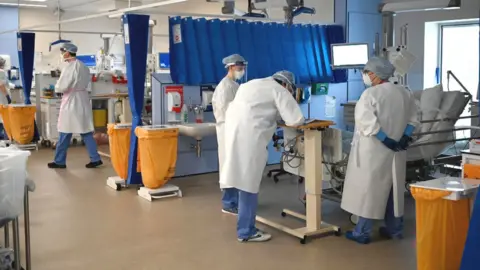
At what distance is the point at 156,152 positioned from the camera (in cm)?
546

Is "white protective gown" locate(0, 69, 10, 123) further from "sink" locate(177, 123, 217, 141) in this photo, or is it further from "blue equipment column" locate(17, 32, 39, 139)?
"sink" locate(177, 123, 217, 141)

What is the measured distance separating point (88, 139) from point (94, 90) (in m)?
2.04

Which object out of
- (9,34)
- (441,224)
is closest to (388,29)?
(441,224)

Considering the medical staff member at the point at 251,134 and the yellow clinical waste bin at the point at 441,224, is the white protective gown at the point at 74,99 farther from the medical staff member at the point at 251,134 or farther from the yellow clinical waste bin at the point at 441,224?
the yellow clinical waste bin at the point at 441,224

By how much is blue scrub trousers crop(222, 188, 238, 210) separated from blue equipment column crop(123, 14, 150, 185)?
1.26 meters

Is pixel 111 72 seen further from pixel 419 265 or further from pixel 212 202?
pixel 419 265

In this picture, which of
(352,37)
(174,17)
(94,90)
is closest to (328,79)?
(352,37)

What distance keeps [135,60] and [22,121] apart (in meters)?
3.68

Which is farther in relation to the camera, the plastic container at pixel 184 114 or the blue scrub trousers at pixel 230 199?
the plastic container at pixel 184 114

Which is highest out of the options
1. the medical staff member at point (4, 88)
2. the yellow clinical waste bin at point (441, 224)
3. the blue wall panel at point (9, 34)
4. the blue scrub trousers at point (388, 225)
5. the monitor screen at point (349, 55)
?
the blue wall panel at point (9, 34)

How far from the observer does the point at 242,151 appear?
4.14 m

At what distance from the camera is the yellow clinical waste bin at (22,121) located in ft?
27.2

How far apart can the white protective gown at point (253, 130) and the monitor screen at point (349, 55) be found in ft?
8.82

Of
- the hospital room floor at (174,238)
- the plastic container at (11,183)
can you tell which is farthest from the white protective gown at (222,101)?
the plastic container at (11,183)
